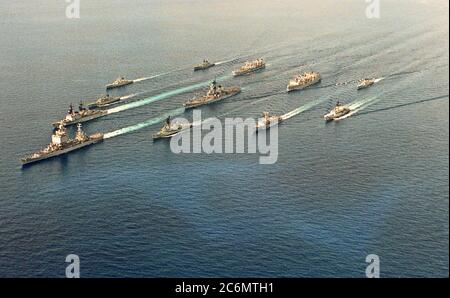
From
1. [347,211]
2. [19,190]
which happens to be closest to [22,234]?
[19,190]

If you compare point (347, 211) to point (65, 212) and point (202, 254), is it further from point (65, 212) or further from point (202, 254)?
point (65, 212)

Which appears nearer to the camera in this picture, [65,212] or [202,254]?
[202,254]
